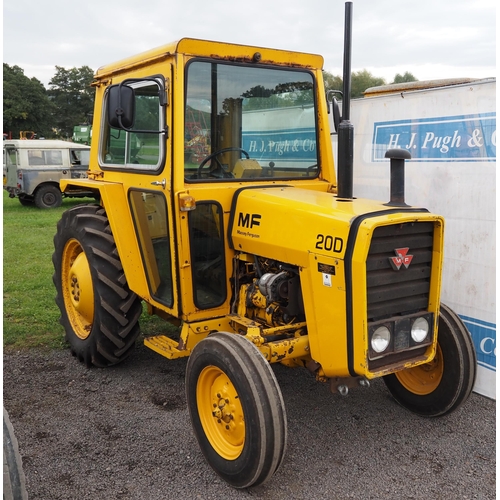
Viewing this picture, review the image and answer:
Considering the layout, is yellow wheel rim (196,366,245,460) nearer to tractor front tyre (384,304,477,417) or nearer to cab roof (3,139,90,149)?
tractor front tyre (384,304,477,417)

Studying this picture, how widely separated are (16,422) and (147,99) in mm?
2393

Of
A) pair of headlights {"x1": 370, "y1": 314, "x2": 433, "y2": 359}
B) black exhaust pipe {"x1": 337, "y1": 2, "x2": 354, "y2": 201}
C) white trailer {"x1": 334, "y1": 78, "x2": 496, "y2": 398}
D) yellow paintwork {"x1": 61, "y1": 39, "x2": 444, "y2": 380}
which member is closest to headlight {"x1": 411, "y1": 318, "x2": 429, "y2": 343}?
pair of headlights {"x1": 370, "y1": 314, "x2": 433, "y2": 359}

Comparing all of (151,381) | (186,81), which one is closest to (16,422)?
(151,381)

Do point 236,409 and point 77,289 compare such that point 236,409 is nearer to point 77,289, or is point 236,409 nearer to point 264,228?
point 264,228

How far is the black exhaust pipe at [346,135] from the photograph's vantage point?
3.37 metres

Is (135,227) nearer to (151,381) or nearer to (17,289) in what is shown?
(151,381)

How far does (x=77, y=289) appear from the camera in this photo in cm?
475

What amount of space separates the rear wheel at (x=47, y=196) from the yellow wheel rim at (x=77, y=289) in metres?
11.5

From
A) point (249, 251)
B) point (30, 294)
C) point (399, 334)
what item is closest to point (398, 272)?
point (399, 334)

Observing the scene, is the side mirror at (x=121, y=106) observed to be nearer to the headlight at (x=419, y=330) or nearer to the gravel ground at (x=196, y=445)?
the gravel ground at (x=196, y=445)

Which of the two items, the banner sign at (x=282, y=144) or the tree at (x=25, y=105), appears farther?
the tree at (x=25, y=105)

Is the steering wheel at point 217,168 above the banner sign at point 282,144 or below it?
below

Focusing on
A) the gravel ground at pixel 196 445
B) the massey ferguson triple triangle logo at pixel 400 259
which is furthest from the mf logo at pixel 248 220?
the gravel ground at pixel 196 445

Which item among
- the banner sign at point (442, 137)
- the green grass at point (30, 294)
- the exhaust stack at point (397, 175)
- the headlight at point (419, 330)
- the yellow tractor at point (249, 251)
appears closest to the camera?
the yellow tractor at point (249, 251)
